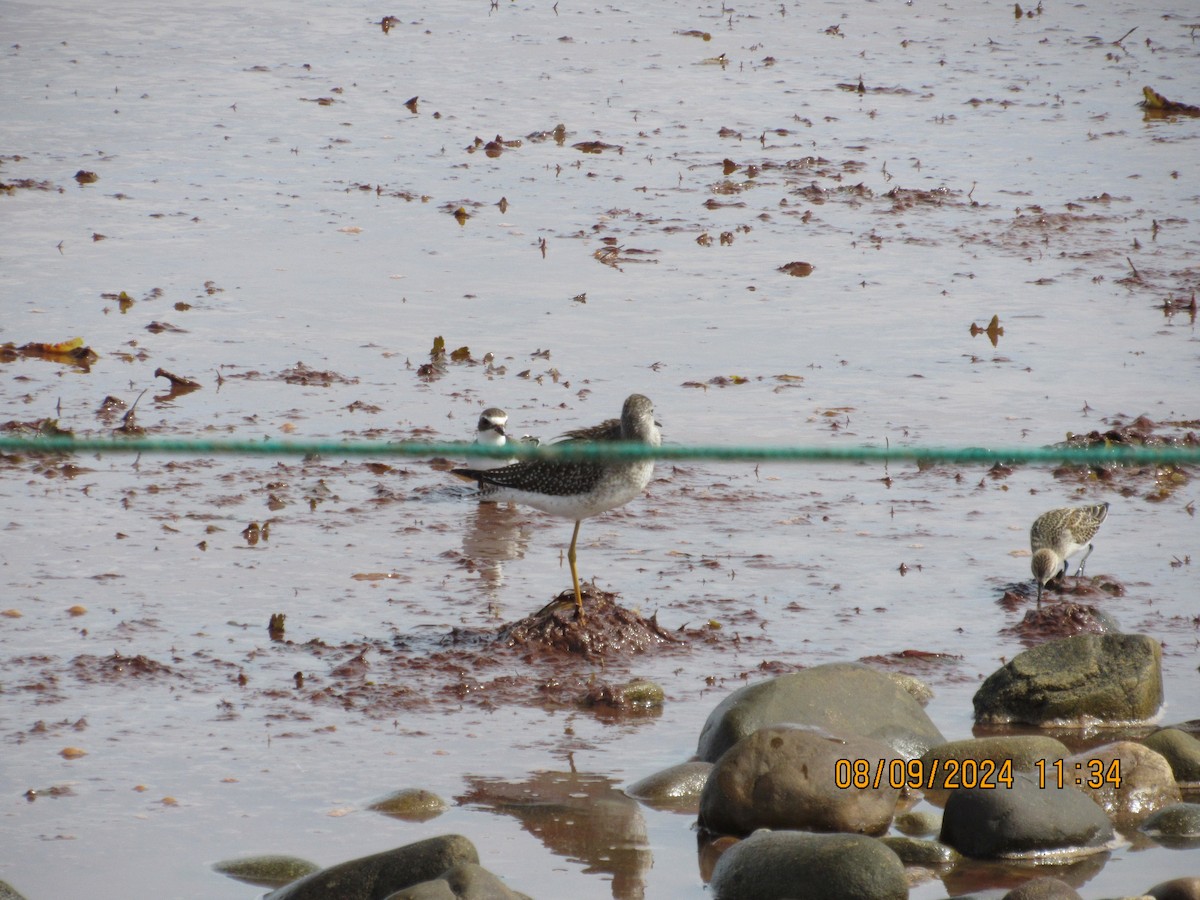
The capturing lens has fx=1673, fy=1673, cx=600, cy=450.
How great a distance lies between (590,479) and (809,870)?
2926 mm

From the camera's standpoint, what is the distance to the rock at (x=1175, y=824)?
5.87 meters

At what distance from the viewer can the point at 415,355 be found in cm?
1138

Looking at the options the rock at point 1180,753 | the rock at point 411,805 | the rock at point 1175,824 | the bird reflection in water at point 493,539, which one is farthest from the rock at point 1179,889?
the bird reflection in water at point 493,539

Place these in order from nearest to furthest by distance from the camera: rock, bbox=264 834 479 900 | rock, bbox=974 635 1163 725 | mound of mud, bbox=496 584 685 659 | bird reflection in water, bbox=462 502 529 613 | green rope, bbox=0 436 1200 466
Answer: green rope, bbox=0 436 1200 466 → rock, bbox=264 834 479 900 → rock, bbox=974 635 1163 725 → mound of mud, bbox=496 584 685 659 → bird reflection in water, bbox=462 502 529 613

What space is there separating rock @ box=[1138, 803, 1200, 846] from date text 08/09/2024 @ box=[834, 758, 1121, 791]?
184 millimetres

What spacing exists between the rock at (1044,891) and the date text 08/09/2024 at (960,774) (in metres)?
0.68

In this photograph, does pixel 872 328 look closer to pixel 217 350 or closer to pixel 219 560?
pixel 217 350

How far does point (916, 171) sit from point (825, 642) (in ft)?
33.3

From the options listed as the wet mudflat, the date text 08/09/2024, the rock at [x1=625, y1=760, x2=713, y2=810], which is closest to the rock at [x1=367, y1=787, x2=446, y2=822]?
the wet mudflat

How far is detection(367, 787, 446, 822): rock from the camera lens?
5.83 meters

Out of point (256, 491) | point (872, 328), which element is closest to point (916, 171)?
point (872, 328)

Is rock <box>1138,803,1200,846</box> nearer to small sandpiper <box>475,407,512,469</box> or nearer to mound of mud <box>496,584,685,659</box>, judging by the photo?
mound of mud <box>496,584,685,659</box>

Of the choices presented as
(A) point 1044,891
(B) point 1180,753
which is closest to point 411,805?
(A) point 1044,891

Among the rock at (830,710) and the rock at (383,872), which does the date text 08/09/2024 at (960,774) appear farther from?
the rock at (383,872)
